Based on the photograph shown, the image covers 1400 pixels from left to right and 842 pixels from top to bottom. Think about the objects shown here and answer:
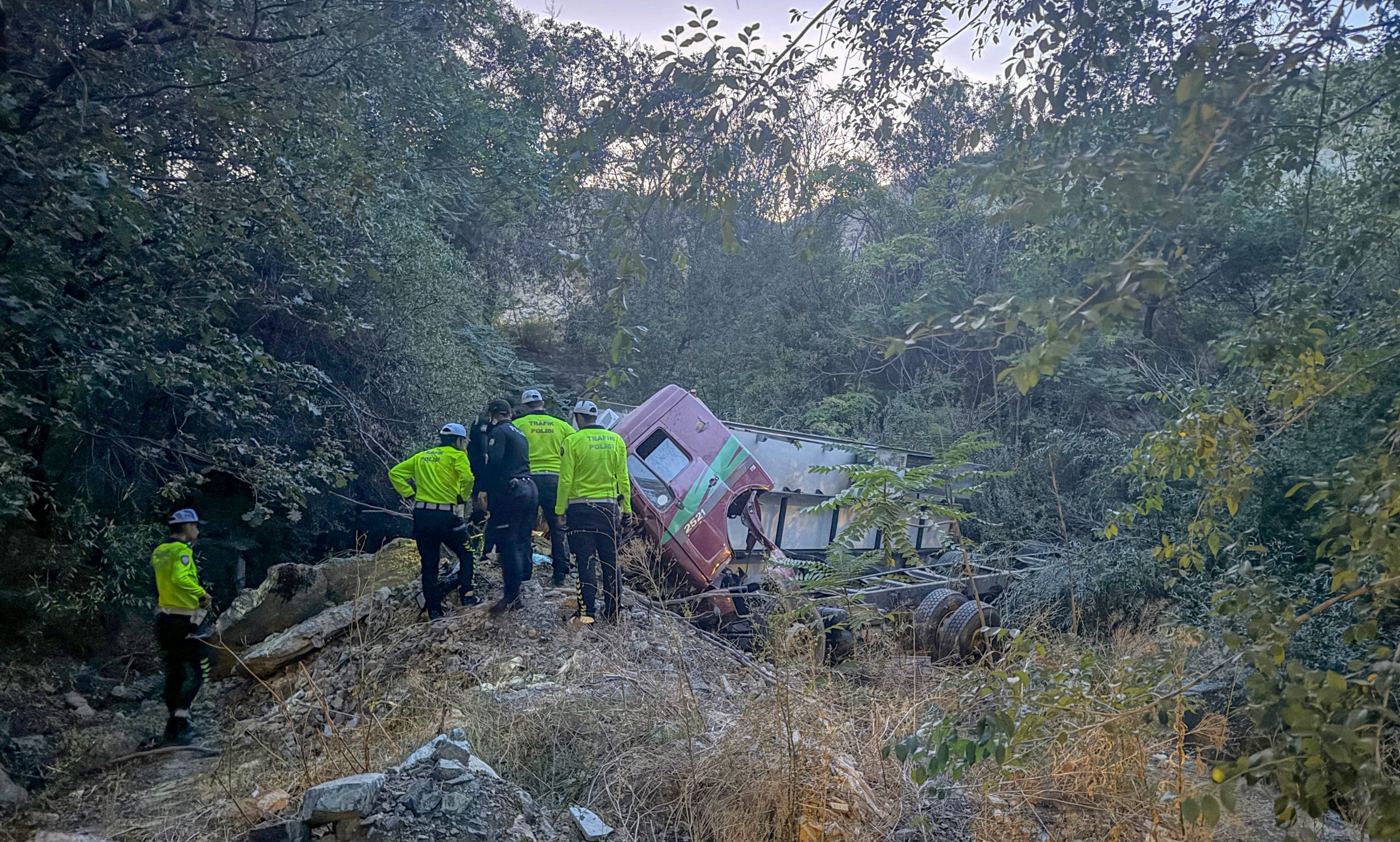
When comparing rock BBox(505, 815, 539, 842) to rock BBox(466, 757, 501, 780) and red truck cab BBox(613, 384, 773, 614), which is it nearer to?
rock BBox(466, 757, 501, 780)

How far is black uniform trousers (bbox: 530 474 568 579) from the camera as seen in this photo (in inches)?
292

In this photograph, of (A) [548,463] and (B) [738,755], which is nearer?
(B) [738,755]

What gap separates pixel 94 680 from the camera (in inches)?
293

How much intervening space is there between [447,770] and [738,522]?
537 cm

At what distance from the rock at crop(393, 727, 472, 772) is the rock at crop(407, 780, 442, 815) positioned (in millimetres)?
150

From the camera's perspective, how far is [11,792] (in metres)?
5.09

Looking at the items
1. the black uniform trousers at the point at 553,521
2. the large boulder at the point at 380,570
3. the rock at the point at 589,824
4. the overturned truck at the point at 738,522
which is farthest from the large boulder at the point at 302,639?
the rock at the point at 589,824

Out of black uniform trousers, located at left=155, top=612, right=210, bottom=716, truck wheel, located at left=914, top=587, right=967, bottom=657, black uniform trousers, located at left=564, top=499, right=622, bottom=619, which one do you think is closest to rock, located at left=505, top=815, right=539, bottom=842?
black uniform trousers, located at left=564, top=499, right=622, bottom=619

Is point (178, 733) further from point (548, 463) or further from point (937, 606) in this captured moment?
point (937, 606)

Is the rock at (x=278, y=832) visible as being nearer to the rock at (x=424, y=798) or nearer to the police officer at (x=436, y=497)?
the rock at (x=424, y=798)

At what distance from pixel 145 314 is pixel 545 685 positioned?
3727 millimetres

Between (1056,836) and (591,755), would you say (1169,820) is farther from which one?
(591,755)

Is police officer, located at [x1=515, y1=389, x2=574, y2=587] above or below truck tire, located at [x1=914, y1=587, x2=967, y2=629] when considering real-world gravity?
above

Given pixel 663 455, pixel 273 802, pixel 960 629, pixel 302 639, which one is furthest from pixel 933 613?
pixel 273 802
